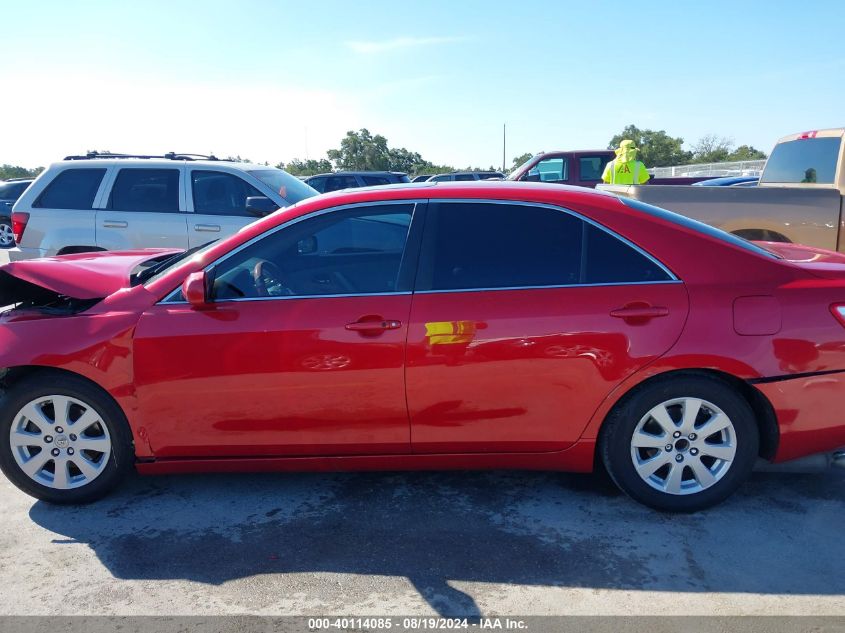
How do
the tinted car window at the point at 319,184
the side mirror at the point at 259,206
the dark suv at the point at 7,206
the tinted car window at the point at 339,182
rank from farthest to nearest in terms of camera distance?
the tinted car window at the point at 339,182, the tinted car window at the point at 319,184, the dark suv at the point at 7,206, the side mirror at the point at 259,206

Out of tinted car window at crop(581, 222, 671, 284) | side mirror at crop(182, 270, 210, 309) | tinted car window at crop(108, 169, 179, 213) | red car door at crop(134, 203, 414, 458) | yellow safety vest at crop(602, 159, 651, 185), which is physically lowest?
red car door at crop(134, 203, 414, 458)

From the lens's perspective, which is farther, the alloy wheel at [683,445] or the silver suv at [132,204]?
the silver suv at [132,204]

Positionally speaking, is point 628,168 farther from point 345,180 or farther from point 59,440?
point 345,180

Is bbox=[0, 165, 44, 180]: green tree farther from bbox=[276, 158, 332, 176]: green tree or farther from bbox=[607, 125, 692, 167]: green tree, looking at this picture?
bbox=[607, 125, 692, 167]: green tree

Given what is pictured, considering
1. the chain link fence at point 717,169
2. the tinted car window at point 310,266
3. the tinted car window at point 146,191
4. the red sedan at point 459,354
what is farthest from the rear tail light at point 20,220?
the chain link fence at point 717,169

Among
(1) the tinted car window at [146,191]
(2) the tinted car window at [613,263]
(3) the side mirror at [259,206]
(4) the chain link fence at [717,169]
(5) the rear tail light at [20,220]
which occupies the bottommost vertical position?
(2) the tinted car window at [613,263]

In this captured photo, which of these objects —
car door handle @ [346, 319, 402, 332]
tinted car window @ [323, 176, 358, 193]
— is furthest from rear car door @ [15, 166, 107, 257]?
tinted car window @ [323, 176, 358, 193]

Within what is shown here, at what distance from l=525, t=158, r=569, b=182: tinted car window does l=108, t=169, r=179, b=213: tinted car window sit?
8292 millimetres

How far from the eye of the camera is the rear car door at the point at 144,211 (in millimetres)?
7699

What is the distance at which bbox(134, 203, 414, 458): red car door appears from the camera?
138 inches

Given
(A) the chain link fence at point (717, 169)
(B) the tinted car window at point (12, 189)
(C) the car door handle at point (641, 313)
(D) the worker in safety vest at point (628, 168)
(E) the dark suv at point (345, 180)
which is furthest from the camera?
(A) the chain link fence at point (717, 169)

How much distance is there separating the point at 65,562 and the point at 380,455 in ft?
5.19

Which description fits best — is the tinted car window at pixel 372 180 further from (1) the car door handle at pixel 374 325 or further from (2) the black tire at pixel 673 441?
(2) the black tire at pixel 673 441

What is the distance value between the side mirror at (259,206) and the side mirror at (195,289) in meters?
3.97
